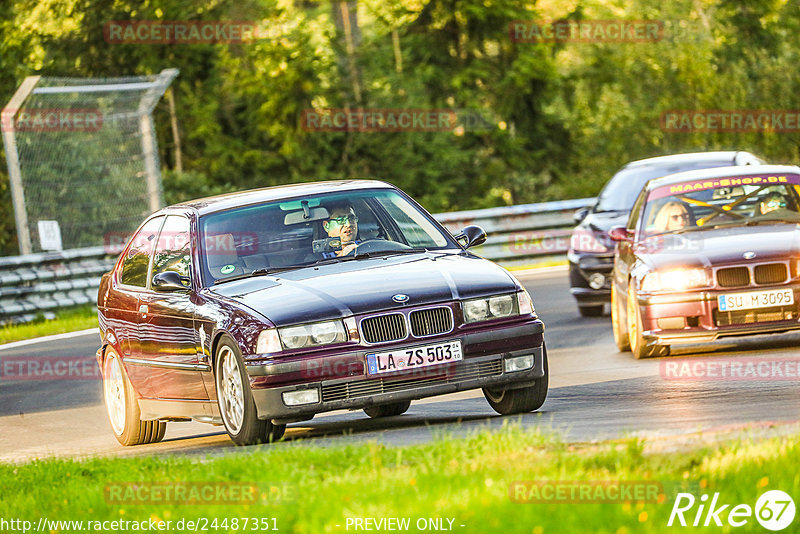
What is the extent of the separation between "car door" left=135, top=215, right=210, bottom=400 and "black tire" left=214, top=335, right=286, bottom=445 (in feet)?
0.80

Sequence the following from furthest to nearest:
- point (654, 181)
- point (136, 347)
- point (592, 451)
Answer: point (654, 181), point (136, 347), point (592, 451)

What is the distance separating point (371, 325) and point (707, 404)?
2082mm

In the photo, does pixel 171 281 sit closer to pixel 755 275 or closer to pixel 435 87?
pixel 755 275

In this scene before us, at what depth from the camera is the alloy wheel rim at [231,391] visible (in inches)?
336

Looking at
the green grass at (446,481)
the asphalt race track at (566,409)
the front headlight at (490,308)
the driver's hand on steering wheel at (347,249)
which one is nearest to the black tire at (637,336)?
the asphalt race track at (566,409)

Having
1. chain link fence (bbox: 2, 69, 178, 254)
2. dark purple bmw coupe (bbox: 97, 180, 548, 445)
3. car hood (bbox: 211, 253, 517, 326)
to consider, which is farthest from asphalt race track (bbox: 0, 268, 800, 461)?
chain link fence (bbox: 2, 69, 178, 254)

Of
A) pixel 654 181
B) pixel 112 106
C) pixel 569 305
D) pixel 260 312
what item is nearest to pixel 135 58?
pixel 112 106

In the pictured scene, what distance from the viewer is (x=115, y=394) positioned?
10.6 meters

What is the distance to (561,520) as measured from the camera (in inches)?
201

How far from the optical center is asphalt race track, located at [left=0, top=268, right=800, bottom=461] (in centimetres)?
798

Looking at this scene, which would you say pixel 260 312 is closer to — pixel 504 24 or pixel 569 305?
pixel 569 305

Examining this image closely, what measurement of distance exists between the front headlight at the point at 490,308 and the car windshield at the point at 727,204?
165 inches

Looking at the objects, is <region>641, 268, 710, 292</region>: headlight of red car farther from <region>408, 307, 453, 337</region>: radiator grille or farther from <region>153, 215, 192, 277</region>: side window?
<region>153, 215, 192, 277</region>: side window

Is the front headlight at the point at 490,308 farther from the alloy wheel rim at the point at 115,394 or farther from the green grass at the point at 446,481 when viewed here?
the alloy wheel rim at the point at 115,394
